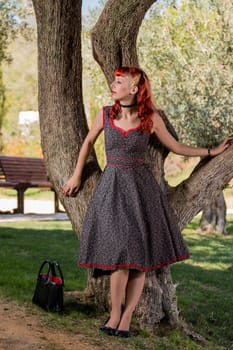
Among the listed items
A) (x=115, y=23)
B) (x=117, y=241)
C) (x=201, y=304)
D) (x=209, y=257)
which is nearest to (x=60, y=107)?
(x=115, y=23)

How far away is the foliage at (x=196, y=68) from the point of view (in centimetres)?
1548

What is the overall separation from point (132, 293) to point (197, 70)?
10.7 meters

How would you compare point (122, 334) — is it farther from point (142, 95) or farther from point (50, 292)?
point (142, 95)

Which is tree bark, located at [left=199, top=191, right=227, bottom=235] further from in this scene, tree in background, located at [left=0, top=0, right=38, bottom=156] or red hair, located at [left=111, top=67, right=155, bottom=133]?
red hair, located at [left=111, top=67, right=155, bottom=133]

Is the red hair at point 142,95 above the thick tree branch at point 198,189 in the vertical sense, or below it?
above

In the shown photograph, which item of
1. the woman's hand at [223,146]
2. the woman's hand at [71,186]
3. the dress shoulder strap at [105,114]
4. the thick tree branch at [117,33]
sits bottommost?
the woman's hand at [71,186]

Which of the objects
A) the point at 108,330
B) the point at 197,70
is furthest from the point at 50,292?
the point at 197,70

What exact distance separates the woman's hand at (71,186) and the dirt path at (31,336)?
102 centimetres

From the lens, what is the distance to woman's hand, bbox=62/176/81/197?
6117 millimetres

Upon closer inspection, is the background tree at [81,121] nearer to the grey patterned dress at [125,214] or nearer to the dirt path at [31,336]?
the grey patterned dress at [125,214]

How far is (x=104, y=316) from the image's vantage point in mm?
6180

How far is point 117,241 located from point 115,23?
71.5 inches

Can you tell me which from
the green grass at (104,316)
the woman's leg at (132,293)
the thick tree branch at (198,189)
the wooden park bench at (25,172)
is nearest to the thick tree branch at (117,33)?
the thick tree branch at (198,189)

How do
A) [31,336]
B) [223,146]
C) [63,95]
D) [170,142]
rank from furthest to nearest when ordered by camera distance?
1. [63,95]
2. [223,146]
3. [170,142]
4. [31,336]
